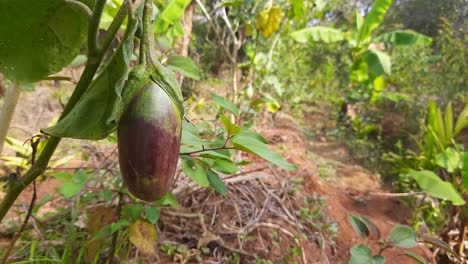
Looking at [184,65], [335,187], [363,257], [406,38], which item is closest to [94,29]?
[184,65]

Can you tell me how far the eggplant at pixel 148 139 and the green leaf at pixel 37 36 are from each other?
8.7 inches

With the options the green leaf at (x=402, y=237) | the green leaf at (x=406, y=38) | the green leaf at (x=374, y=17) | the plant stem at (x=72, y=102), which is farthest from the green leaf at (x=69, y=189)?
the green leaf at (x=406, y=38)

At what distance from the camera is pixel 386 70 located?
9.55ft

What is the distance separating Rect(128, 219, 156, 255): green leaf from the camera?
788 millimetres

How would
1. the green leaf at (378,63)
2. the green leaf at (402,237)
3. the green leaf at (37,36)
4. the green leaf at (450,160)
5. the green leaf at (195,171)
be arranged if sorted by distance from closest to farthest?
the green leaf at (37,36) < the green leaf at (195,171) < the green leaf at (402,237) < the green leaf at (450,160) < the green leaf at (378,63)

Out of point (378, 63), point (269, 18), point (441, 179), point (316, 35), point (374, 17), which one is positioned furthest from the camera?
point (316, 35)

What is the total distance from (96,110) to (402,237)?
0.87m

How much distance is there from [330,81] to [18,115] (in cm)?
541

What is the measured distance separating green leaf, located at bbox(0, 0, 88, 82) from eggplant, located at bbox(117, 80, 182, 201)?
0.73ft

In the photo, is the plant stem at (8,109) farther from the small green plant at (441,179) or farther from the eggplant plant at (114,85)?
the small green plant at (441,179)

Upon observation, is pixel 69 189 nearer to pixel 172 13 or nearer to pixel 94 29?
pixel 94 29

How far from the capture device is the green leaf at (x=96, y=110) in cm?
38

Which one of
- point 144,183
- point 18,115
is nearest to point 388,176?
point 144,183

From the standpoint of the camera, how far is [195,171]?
2.23 feet
